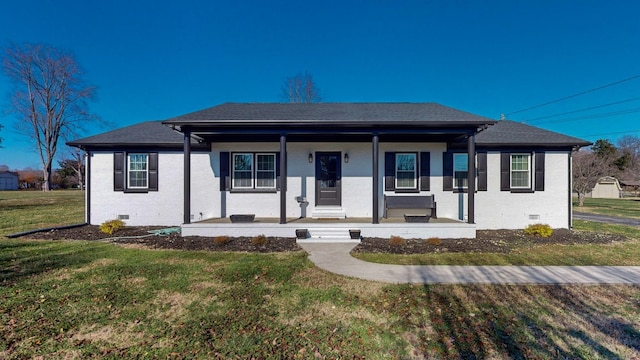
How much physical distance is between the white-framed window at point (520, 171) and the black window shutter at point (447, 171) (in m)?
2.32

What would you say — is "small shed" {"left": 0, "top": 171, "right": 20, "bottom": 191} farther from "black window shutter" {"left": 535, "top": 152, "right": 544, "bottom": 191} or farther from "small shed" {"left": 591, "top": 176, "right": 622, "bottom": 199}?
"small shed" {"left": 591, "top": 176, "right": 622, "bottom": 199}

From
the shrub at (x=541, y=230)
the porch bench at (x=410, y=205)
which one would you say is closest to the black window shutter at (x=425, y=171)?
the porch bench at (x=410, y=205)

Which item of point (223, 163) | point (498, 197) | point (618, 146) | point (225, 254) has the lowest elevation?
point (225, 254)

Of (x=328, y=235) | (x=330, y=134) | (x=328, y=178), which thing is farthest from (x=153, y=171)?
(x=328, y=235)

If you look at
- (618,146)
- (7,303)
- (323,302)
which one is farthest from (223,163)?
(618,146)

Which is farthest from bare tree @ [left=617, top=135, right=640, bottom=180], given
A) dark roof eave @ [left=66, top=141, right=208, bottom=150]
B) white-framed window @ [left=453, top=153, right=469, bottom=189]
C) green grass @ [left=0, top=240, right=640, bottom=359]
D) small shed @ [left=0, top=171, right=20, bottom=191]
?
small shed @ [left=0, top=171, right=20, bottom=191]

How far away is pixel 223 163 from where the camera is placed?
9898 mm

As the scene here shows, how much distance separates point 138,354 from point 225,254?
378 centimetres

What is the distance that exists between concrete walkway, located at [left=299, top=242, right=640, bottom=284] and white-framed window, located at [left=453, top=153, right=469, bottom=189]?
4682 mm

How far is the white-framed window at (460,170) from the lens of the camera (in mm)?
9859

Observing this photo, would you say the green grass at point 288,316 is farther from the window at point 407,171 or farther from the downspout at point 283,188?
the window at point 407,171

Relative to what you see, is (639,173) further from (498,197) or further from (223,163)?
(223,163)

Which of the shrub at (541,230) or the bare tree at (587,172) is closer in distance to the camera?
the shrub at (541,230)

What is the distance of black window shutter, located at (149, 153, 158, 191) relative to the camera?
996 centimetres
